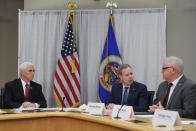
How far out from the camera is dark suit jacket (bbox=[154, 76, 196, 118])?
3.64 meters

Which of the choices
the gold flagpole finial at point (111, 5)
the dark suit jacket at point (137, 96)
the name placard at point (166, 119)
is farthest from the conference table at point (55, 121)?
the gold flagpole finial at point (111, 5)

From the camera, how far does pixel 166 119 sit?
2.80 meters

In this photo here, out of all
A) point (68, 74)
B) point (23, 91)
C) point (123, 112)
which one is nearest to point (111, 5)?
point (68, 74)

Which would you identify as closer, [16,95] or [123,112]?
[123,112]

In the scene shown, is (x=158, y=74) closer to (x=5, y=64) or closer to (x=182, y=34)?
(x=182, y=34)

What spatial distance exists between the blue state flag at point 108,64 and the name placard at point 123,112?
2.73 meters

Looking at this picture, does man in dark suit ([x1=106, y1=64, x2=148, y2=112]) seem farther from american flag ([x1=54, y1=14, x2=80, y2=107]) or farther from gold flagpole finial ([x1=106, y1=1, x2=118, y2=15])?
gold flagpole finial ([x1=106, y1=1, x2=118, y2=15])

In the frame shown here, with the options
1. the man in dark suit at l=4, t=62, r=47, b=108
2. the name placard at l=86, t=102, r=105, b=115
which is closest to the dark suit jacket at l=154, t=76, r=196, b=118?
the name placard at l=86, t=102, r=105, b=115

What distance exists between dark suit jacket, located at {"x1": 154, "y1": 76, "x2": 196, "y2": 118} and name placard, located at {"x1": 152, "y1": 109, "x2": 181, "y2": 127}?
0.82 m

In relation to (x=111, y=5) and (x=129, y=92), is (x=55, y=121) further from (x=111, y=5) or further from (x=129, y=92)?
(x=111, y=5)

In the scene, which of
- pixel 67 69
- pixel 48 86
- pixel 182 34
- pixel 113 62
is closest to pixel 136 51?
pixel 113 62

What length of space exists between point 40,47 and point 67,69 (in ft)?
2.33

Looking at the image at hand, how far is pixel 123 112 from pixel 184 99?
2.52ft

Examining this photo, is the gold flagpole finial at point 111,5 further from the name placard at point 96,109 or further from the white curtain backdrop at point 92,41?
the name placard at point 96,109
